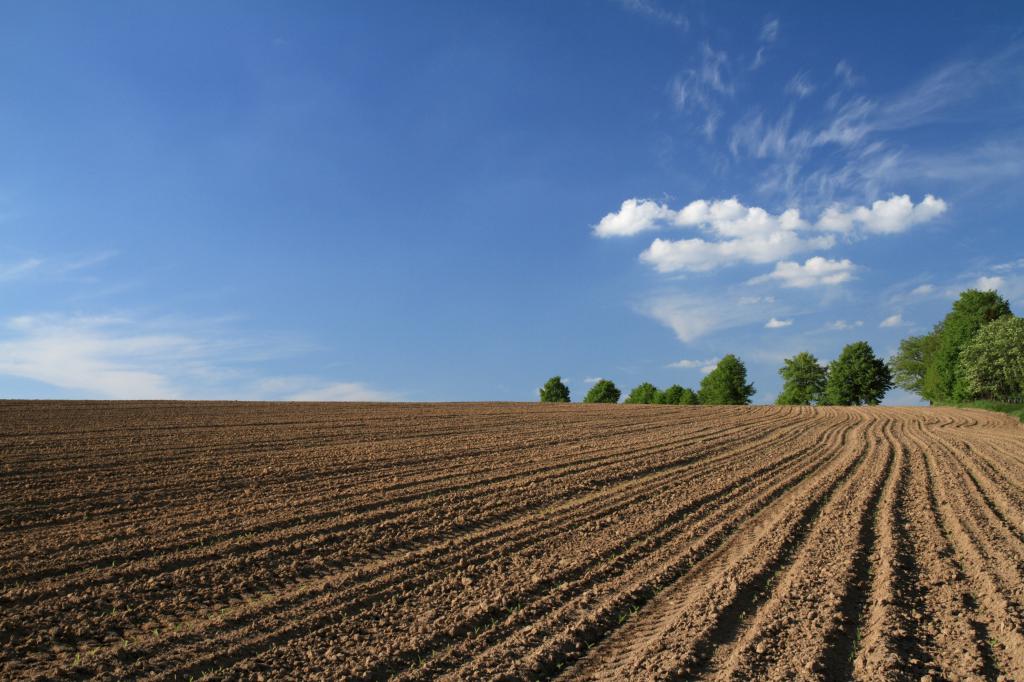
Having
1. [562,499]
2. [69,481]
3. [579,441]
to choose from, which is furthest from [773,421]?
[69,481]

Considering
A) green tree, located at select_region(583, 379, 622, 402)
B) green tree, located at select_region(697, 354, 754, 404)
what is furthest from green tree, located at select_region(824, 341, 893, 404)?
green tree, located at select_region(583, 379, 622, 402)

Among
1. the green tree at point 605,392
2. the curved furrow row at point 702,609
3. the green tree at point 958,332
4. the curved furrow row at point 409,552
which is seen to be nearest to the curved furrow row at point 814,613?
the curved furrow row at point 702,609

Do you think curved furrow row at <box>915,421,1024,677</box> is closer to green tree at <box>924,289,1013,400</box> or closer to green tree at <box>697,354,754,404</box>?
green tree at <box>924,289,1013,400</box>

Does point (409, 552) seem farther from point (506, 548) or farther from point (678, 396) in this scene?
point (678, 396)

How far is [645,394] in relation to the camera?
89375 millimetres

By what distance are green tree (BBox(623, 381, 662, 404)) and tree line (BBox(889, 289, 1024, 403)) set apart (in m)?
28.6

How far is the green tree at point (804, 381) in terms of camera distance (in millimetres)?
75250

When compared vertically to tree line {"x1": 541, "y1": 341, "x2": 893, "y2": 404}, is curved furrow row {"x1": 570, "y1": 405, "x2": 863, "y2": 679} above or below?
below

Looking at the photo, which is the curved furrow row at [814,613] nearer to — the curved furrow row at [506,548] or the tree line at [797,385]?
the curved furrow row at [506,548]

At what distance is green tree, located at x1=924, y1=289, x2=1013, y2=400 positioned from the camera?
57.0 metres

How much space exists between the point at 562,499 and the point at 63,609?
6.71 metres

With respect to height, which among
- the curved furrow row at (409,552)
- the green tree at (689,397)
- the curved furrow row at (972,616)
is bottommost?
the curved furrow row at (972,616)

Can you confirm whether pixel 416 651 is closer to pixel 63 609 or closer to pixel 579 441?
pixel 63 609

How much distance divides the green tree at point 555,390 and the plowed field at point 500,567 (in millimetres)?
62003
